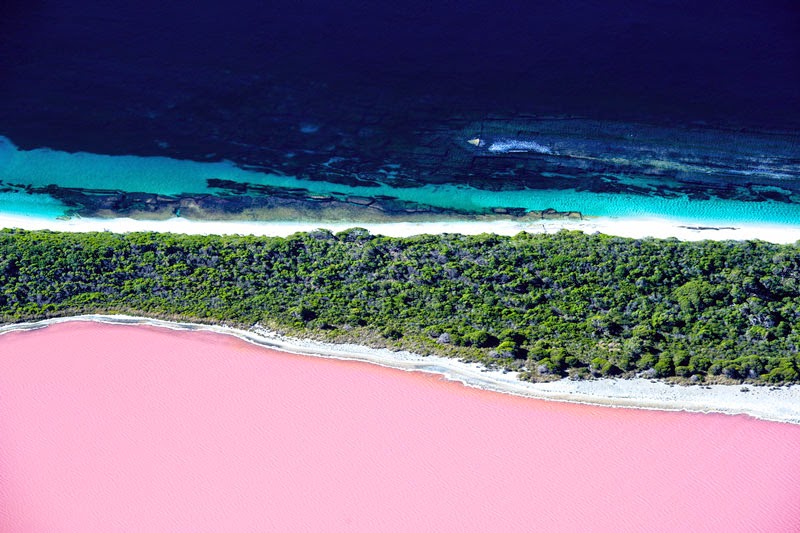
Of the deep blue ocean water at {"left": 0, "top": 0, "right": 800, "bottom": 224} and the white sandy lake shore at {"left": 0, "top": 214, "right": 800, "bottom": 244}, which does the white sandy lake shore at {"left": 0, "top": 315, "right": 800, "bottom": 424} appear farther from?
the deep blue ocean water at {"left": 0, "top": 0, "right": 800, "bottom": 224}

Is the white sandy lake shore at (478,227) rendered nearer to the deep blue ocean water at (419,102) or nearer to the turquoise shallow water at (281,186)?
the turquoise shallow water at (281,186)

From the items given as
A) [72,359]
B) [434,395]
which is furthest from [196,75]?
[434,395]

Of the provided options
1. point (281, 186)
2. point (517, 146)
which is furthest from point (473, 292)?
point (281, 186)

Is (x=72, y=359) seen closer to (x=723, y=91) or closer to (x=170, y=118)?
(x=170, y=118)

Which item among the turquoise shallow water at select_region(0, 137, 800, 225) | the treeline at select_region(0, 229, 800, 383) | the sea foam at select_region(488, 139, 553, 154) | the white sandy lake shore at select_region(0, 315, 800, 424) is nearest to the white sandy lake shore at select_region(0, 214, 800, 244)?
the turquoise shallow water at select_region(0, 137, 800, 225)

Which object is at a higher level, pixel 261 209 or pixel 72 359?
pixel 261 209

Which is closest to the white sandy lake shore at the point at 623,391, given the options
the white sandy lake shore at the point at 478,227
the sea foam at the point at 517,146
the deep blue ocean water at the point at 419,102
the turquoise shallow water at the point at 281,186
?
the white sandy lake shore at the point at 478,227
